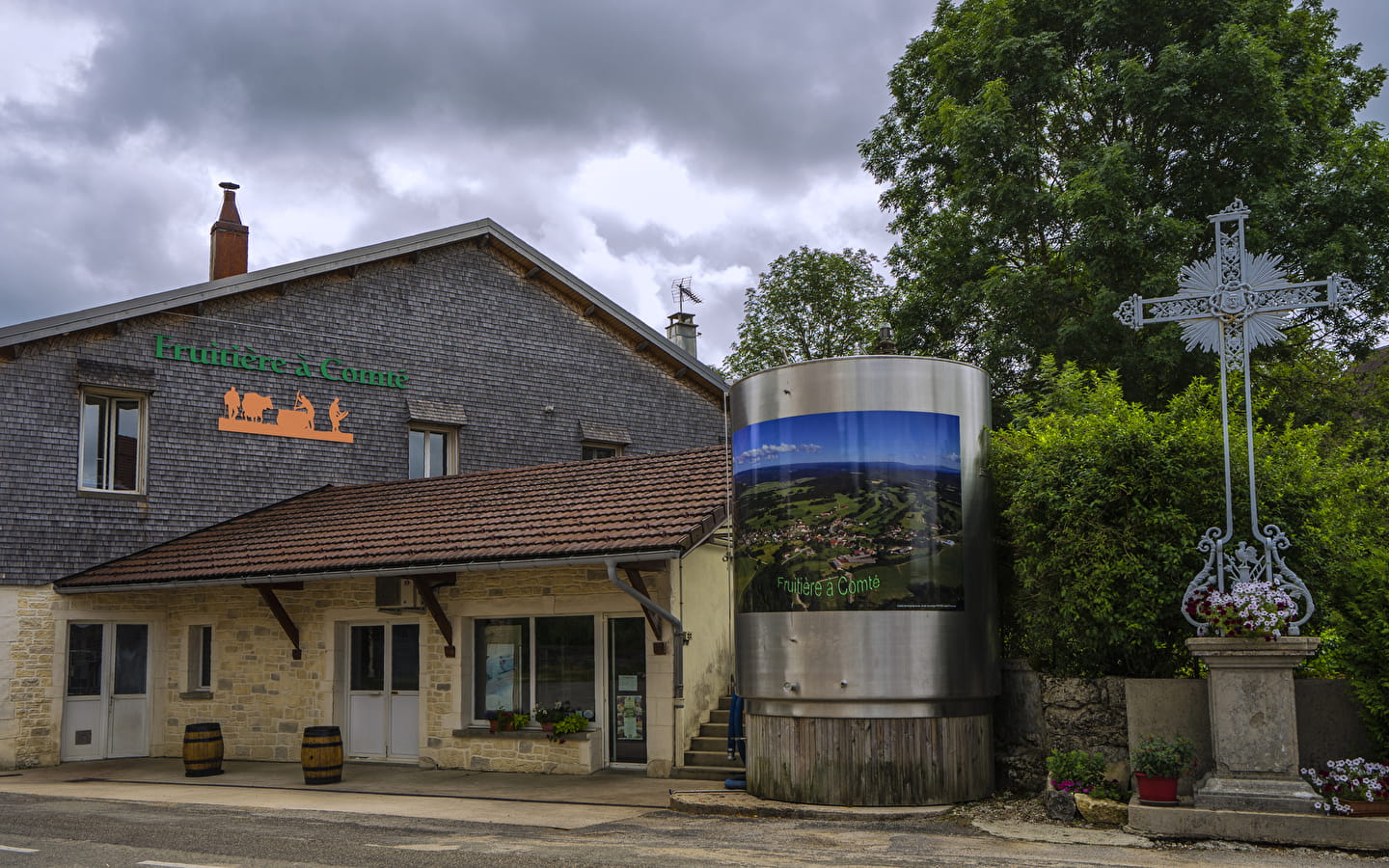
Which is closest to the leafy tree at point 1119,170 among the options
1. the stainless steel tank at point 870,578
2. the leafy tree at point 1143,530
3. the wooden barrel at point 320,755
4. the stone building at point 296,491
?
the stone building at point 296,491

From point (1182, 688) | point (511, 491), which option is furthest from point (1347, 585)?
point (511, 491)

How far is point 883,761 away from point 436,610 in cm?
611

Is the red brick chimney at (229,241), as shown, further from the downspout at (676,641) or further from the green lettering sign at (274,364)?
the downspout at (676,641)

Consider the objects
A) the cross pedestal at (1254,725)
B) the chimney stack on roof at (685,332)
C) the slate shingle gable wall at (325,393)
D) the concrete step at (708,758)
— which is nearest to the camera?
the cross pedestal at (1254,725)

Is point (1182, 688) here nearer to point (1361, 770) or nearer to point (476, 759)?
point (1361, 770)

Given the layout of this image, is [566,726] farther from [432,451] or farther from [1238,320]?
[1238,320]

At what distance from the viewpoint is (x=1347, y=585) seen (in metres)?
9.18

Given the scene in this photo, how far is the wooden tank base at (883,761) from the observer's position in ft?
33.9

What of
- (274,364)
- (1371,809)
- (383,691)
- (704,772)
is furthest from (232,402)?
(1371,809)

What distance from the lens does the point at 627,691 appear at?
45.0ft

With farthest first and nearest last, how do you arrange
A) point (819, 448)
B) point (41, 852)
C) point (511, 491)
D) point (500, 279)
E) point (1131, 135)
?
point (500, 279)
point (1131, 135)
point (511, 491)
point (819, 448)
point (41, 852)

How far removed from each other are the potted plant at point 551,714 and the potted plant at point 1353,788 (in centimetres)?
782

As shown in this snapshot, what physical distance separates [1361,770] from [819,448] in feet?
15.5

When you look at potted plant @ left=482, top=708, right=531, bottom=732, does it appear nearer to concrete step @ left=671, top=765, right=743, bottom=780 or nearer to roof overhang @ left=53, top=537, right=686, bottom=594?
roof overhang @ left=53, top=537, right=686, bottom=594
